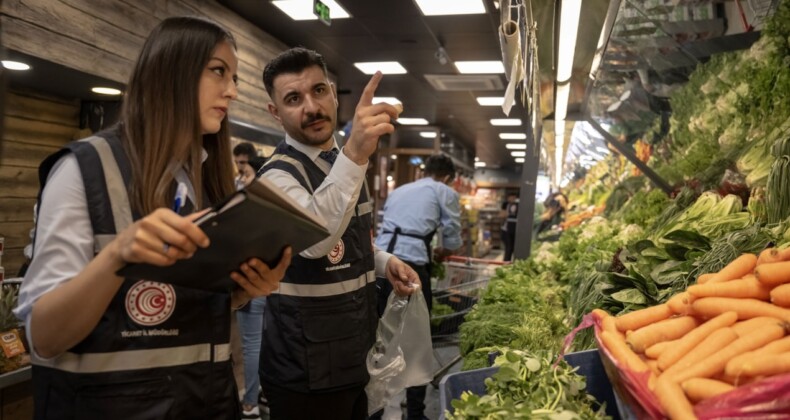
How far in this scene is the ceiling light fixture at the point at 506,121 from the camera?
12102 mm

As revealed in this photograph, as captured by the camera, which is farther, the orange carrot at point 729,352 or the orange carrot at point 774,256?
the orange carrot at point 774,256

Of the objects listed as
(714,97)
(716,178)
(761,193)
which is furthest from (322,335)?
(714,97)

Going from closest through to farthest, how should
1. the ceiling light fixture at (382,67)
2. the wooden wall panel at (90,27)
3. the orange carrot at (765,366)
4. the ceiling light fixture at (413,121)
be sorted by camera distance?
the orange carrot at (765,366)
the wooden wall panel at (90,27)
the ceiling light fixture at (382,67)
the ceiling light fixture at (413,121)

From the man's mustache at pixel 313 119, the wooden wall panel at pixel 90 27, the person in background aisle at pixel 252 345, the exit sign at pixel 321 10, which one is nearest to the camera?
the man's mustache at pixel 313 119

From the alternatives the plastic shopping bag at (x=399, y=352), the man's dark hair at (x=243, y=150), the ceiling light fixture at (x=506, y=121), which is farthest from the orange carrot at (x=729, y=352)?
the ceiling light fixture at (x=506, y=121)

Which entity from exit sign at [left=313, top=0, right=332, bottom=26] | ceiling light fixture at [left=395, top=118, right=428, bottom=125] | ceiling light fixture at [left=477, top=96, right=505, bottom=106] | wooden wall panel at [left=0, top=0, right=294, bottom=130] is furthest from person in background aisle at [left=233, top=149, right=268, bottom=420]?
ceiling light fixture at [left=395, top=118, right=428, bottom=125]

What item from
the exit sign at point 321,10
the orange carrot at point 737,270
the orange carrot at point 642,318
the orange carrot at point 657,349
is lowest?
Result: the orange carrot at point 657,349

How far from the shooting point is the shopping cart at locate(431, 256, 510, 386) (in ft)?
A: 13.2

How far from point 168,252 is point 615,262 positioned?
6.33 feet

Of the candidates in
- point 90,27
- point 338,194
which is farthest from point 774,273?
point 90,27

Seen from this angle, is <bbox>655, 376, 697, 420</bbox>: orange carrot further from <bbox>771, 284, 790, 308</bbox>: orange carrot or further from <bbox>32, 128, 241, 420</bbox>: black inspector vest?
<bbox>32, 128, 241, 420</bbox>: black inspector vest

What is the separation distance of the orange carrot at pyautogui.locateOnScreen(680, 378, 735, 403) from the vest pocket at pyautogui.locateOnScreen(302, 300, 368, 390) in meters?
1.21

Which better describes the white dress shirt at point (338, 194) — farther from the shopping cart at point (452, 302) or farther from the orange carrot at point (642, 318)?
the shopping cart at point (452, 302)

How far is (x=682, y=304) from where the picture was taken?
1286 millimetres
